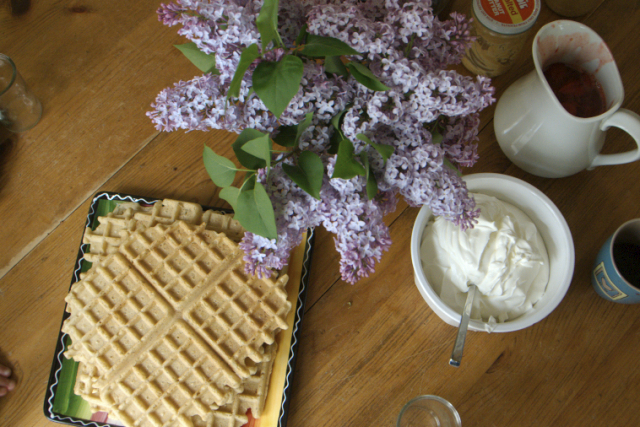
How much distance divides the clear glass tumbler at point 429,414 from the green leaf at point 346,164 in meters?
0.56

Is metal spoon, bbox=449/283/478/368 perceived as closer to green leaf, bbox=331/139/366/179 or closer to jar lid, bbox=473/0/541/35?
green leaf, bbox=331/139/366/179

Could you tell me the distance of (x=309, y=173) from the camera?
0.50 m

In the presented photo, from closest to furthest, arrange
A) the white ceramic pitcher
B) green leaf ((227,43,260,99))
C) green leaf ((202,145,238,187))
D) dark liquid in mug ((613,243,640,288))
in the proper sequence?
green leaf ((227,43,260,99)), green leaf ((202,145,238,187)), the white ceramic pitcher, dark liquid in mug ((613,243,640,288))

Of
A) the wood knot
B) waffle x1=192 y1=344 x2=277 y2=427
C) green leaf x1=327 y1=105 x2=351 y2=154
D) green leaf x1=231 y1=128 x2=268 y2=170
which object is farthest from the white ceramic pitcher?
the wood knot

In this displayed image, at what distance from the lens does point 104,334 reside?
856mm

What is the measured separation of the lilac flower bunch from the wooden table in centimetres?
40

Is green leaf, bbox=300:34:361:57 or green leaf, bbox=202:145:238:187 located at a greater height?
green leaf, bbox=300:34:361:57

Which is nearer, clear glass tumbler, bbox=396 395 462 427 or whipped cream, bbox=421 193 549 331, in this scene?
whipped cream, bbox=421 193 549 331

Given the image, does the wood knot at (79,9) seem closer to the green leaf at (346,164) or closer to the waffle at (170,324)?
the waffle at (170,324)

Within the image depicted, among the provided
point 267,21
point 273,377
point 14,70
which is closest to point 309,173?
point 267,21

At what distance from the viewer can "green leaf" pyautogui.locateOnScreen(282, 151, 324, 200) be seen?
489mm

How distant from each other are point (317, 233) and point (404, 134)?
440mm

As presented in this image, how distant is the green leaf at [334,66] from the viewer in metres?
0.51

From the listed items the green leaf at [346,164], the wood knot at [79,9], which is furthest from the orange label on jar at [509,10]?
the wood knot at [79,9]
